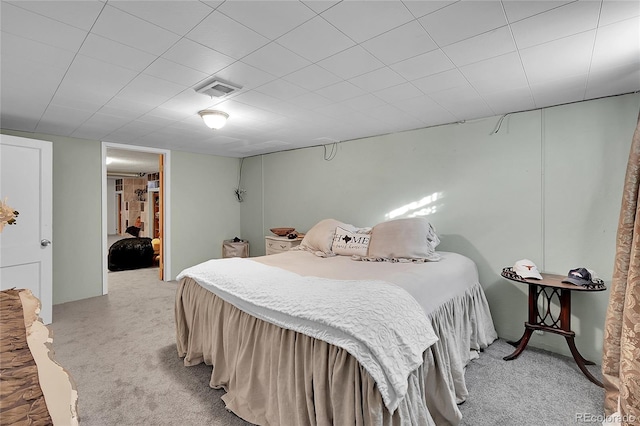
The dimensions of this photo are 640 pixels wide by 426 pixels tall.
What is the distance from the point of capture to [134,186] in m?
10.9

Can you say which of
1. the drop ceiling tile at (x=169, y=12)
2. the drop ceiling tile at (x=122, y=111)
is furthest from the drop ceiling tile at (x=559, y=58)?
the drop ceiling tile at (x=122, y=111)

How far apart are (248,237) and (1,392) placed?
536 cm

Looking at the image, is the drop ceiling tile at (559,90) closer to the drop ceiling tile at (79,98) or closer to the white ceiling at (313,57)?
the white ceiling at (313,57)

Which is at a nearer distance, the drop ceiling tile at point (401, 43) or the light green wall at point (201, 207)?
the drop ceiling tile at point (401, 43)

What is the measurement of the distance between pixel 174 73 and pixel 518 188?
319 cm

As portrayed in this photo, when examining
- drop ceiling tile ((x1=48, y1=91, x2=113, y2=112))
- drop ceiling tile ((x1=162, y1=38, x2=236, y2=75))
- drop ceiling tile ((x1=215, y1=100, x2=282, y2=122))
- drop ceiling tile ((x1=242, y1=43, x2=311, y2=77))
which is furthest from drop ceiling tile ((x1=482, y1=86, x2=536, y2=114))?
drop ceiling tile ((x1=48, y1=91, x2=113, y2=112))

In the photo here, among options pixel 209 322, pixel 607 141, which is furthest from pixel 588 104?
pixel 209 322

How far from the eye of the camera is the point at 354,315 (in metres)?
1.53

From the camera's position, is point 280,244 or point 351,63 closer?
point 351,63

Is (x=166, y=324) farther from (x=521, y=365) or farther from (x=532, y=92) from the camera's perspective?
(x=532, y=92)

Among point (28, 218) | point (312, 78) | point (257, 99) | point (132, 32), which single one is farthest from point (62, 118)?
point (312, 78)

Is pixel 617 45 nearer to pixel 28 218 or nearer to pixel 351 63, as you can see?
pixel 351 63

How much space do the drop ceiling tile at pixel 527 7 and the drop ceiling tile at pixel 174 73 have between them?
1.86 metres

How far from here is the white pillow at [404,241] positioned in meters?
2.90
